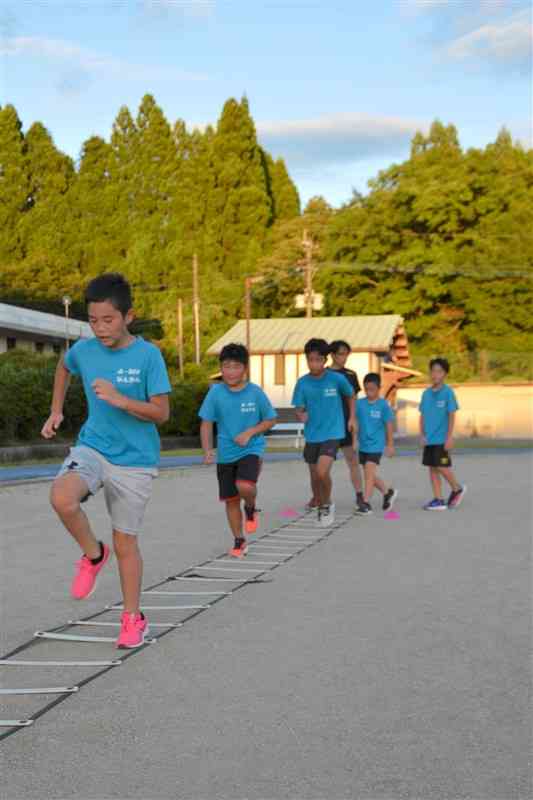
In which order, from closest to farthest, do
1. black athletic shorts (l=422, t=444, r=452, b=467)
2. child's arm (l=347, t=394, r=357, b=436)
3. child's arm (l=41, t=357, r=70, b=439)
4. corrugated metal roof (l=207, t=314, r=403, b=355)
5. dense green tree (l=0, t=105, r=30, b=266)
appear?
child's arm (l=41, t=357, r=70, b=439)
child's arm (l=347, t=394, r=357, b=436)
black athletic shorts (l=422, t=444, r=452, b=467)
corrugated metal roof (l=207, t=314, r=403, b=355)
dense green tree (l=0, t=105, r=30, b=266)

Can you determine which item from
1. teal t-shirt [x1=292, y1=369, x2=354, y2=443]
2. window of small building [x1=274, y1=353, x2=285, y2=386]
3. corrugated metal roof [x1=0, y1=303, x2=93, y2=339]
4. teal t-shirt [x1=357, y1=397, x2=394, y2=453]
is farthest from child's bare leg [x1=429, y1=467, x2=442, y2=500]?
window of small building [x1=274, y1=353, x2=285, y2=386]

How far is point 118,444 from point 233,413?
331cm

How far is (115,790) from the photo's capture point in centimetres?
323

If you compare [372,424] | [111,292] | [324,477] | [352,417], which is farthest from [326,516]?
[111,292]

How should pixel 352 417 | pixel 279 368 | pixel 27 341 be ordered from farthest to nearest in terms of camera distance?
1. pixel 279 368
2. pixel 27 341
3. pixel 352 417

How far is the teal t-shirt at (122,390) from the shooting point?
5.14 metres

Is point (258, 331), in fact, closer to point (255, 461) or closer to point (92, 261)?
point (92, 261)

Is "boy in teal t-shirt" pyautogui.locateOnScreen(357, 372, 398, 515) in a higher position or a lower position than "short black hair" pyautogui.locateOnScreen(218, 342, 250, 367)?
lower

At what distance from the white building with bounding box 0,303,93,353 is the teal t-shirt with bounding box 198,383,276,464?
109 ft

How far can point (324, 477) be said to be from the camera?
11062 millimetres

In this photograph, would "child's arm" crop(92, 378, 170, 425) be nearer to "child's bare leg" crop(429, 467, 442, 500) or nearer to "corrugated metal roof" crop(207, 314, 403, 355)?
"child's bare leg" crop(429, 467, 442, 500)

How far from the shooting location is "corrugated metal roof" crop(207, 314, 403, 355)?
46.5m

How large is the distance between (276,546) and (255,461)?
119 cm

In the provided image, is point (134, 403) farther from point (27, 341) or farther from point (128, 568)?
point (27, 341)
